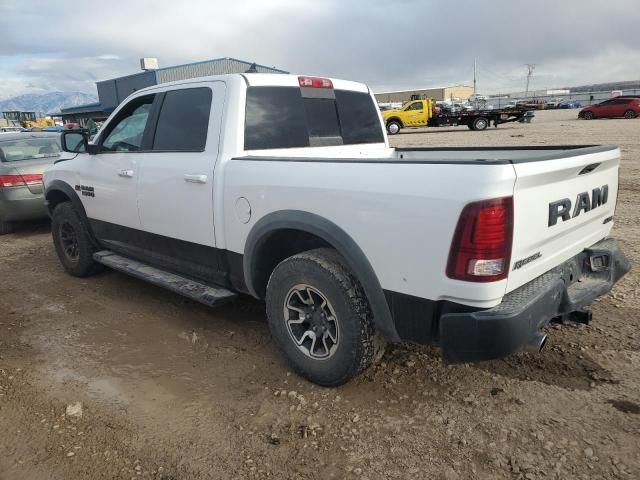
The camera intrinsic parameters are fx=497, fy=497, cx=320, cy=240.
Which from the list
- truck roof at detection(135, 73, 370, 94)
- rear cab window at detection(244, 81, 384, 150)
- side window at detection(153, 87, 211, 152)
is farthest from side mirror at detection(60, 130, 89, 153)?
rear cab window at detection(244, 81, 384, 150)

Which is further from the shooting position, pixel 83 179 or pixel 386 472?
pixel 83 179

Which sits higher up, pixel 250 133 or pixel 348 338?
pixel 250 133

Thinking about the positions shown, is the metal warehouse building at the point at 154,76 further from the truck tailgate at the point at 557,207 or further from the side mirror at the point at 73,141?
the truck tailgate at the point at 557,207

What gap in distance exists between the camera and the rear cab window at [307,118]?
11.8 feet

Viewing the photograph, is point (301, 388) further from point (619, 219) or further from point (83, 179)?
point (619, 219)

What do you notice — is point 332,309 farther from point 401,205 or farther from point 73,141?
point 73,141

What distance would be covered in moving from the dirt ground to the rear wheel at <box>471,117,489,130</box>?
25.5 meters

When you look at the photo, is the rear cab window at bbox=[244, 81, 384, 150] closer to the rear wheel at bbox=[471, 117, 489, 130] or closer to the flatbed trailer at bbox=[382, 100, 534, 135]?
the rear wheel at bbox=[471, 117, 489, 130]

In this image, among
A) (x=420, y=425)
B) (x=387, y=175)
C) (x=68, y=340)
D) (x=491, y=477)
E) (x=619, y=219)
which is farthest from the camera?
(x=619, y=219)

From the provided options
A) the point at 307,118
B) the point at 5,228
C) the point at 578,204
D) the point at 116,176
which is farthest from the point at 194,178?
the point at 5,228

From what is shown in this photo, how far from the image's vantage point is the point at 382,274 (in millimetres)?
2594

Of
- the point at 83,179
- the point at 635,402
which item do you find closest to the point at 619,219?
the point at 635,402

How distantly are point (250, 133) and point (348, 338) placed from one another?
165 centimetres

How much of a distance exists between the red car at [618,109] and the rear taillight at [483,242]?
34.1m
